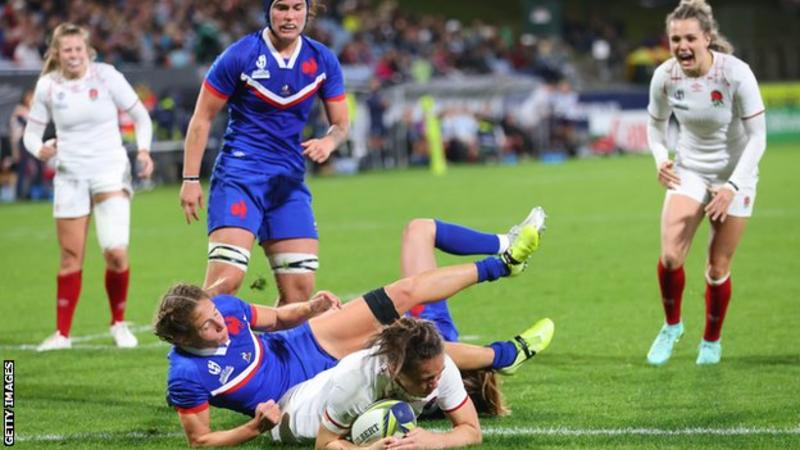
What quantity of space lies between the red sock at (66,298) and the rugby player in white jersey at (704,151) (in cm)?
426

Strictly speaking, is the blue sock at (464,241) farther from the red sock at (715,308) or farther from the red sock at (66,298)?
the red sock at (66,298)

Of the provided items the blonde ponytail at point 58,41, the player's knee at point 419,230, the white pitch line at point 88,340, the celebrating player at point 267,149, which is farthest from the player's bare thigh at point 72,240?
the player's knee at point 419,230

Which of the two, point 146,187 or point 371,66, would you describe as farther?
point 371,66

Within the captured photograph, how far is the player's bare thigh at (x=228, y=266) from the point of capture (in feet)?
27.1

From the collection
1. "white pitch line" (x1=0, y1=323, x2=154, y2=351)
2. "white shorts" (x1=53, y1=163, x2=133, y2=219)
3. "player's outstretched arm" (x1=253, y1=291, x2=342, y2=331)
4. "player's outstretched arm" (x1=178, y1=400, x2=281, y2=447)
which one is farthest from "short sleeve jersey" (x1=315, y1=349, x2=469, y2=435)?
"white shorts" (x1=53, y1=163, x2=133, y2=219)

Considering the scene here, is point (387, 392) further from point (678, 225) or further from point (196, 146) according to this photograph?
point (678, 225)

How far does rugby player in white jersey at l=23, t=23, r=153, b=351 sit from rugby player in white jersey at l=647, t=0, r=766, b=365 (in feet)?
12.5

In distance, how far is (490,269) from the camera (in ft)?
24.8

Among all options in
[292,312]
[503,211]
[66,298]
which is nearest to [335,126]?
[292,312]

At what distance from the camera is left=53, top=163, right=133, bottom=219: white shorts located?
10.7 meters

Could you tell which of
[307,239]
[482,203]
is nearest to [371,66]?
[482,203]

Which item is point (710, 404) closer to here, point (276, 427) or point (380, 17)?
point (276, 427)

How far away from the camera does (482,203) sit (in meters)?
22.0

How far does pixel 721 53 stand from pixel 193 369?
4105 mm
